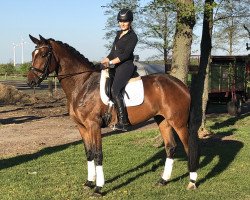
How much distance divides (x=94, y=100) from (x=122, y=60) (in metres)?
0.82

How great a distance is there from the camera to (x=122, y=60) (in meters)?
7.13

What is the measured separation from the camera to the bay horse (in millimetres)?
7207

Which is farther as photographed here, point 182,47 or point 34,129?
point 34,129

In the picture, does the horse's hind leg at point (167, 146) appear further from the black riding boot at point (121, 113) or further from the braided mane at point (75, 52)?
Answer: the braided mane at point (75, 52)

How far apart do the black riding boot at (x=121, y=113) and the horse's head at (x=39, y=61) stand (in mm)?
1295

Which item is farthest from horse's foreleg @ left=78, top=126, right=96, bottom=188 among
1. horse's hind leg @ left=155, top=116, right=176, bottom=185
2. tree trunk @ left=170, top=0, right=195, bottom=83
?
tree trunk @ left=170, top=0, right=195, bottom=83

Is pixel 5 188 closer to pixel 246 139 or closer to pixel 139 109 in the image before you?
pixel 139 109

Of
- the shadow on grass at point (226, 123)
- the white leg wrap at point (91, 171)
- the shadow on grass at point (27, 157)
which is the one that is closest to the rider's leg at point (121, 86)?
the white leg wrap at point (91, 171)

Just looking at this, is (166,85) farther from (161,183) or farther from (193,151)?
(161,183)

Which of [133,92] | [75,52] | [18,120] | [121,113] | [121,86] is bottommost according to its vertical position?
[18,120]

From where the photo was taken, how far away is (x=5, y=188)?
24.9ft

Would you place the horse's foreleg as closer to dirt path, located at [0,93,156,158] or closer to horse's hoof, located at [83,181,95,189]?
horse's hoof, located at [83,181,95,189]

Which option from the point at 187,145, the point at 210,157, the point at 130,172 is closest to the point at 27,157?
the point at 130,172

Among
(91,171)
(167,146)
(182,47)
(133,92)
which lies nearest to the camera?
(133,92)
